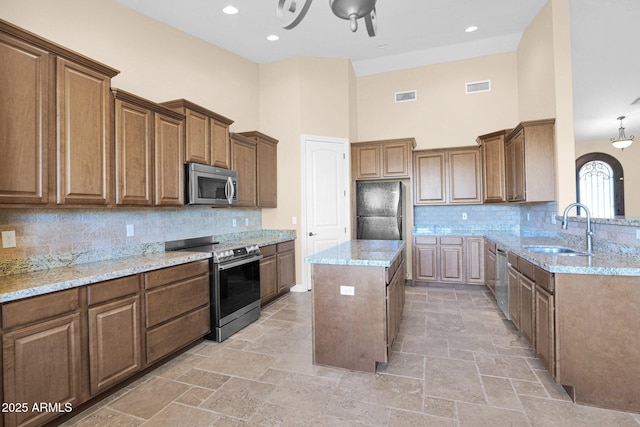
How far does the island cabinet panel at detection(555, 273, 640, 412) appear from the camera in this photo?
1953 millimetres

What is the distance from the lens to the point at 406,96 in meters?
5.52

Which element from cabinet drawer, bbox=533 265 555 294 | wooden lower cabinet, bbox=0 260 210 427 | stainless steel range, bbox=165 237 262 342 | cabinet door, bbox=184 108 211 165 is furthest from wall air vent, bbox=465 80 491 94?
Answer: wooden lower cabinet, bbox=0 260 210 427

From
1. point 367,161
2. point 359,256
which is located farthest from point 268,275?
point 367,161

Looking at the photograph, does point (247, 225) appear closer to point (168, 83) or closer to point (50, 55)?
point (168, 83)

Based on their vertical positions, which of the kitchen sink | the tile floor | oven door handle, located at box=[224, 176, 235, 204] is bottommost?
the tile floor

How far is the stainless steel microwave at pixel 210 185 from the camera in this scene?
3.20 m

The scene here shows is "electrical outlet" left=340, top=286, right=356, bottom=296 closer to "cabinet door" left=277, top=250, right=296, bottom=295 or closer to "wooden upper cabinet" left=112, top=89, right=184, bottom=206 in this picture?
"wooden upper cabinet" left=112, top=89, right=184, bottom=206

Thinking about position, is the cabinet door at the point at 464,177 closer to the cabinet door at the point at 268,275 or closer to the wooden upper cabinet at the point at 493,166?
the wooden upper cabinet at the point at 493,166

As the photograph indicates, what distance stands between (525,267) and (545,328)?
23.8 inches

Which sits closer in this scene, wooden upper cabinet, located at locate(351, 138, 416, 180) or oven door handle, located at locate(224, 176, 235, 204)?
oven door handle, located at locate(224, 176, 235, 204)

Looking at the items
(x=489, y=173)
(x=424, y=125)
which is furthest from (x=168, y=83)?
(x=489, y=173)

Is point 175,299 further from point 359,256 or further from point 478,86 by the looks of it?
point 478,86

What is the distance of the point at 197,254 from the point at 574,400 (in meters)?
3.09

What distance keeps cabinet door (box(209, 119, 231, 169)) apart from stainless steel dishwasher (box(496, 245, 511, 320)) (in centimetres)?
342
